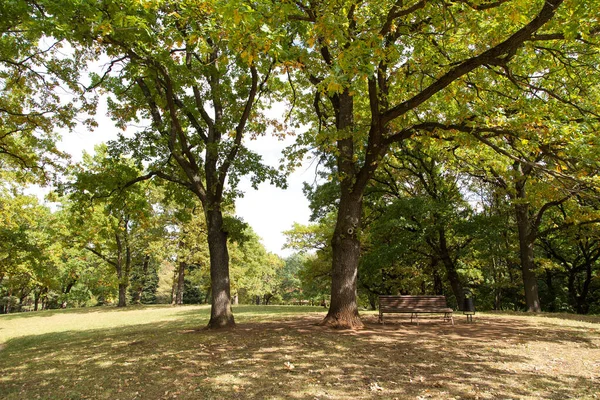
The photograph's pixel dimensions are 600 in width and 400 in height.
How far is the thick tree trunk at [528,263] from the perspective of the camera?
16094 millimetres

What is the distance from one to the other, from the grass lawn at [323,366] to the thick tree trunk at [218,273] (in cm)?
94

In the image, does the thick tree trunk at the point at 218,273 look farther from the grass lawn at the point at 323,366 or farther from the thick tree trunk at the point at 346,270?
the thick tree trunk at the point at 346,270

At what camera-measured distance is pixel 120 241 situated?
28516 millimetres

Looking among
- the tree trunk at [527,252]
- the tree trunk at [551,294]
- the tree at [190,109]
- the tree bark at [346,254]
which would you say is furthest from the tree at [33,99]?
the tree trunk at [551,294]

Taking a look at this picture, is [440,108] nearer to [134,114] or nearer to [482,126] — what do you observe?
[482,126]

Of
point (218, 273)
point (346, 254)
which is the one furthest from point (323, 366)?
point (218, 273)

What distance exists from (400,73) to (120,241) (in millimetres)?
26792

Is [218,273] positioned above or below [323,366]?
above

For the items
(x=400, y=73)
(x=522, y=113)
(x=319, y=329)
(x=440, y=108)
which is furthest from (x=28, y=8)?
(x=440, y=108)

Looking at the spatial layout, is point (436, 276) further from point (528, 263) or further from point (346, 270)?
point (346, 270)

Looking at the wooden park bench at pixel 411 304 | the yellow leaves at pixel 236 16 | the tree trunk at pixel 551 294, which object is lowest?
the tree trunk at pixel 551 294

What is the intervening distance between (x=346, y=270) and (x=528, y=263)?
1206 cm

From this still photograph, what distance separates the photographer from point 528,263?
16656mm

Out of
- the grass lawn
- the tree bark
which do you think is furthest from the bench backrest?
the tree bark
